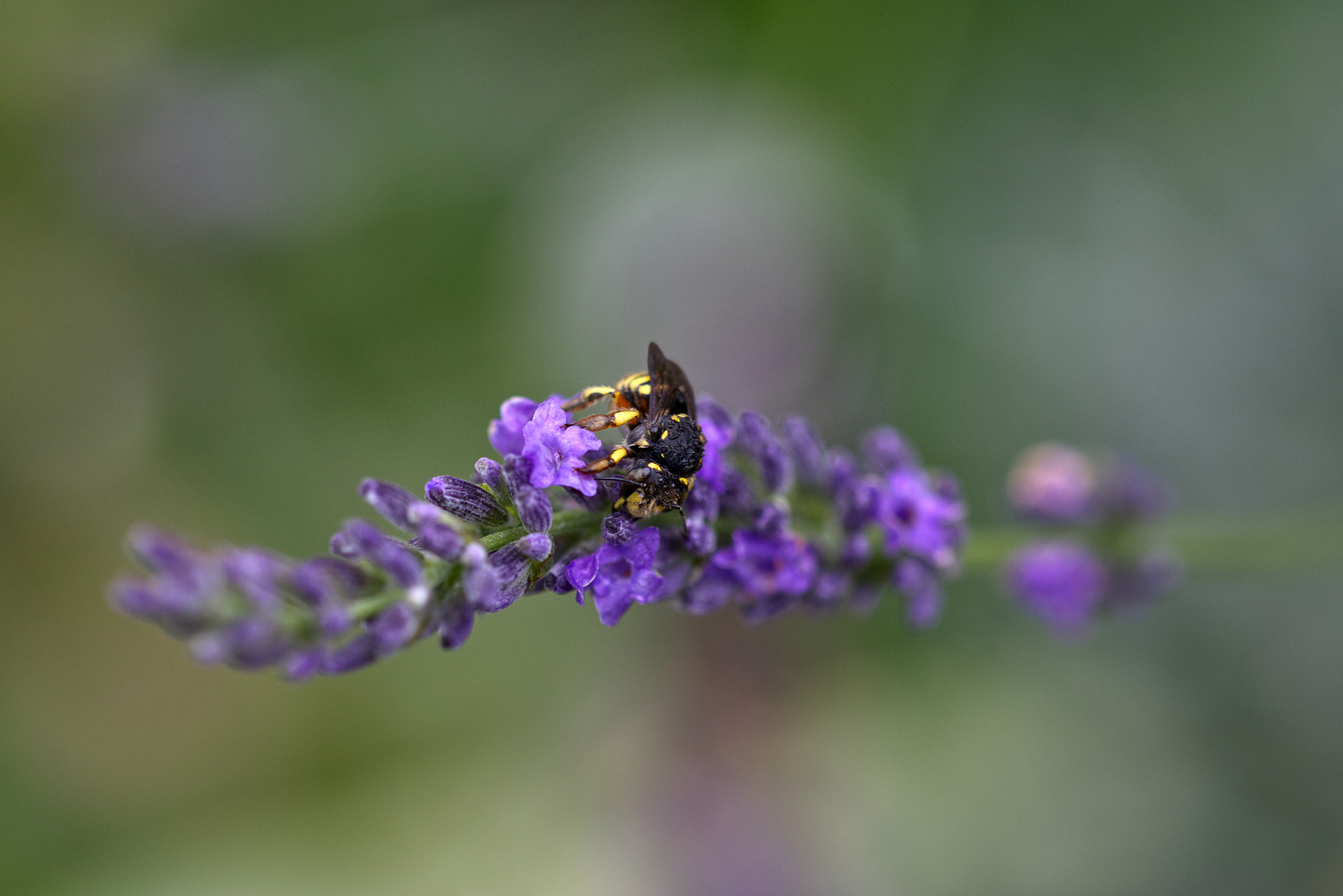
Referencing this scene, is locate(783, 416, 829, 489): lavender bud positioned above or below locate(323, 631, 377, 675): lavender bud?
above

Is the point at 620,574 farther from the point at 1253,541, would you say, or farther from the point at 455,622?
the point at 1253,541

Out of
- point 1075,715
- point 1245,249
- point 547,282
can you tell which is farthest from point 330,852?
point 1245,249

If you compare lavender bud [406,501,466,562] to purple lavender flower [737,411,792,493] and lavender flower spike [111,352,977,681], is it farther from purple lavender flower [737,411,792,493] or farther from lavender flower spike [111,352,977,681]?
purple lavender flower [737,411,792,493]

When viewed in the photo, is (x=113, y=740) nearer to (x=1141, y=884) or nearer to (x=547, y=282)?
(x=547, y=282)

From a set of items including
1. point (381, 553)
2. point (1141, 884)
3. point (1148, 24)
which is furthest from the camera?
point (1148, 24)

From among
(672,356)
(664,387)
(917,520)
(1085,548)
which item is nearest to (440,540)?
(664,387)

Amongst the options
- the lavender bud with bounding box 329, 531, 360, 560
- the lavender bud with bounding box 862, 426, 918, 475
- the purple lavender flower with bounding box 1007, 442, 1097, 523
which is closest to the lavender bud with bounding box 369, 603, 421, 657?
the lavender bud with bounding box 329, 531, 360, 560
